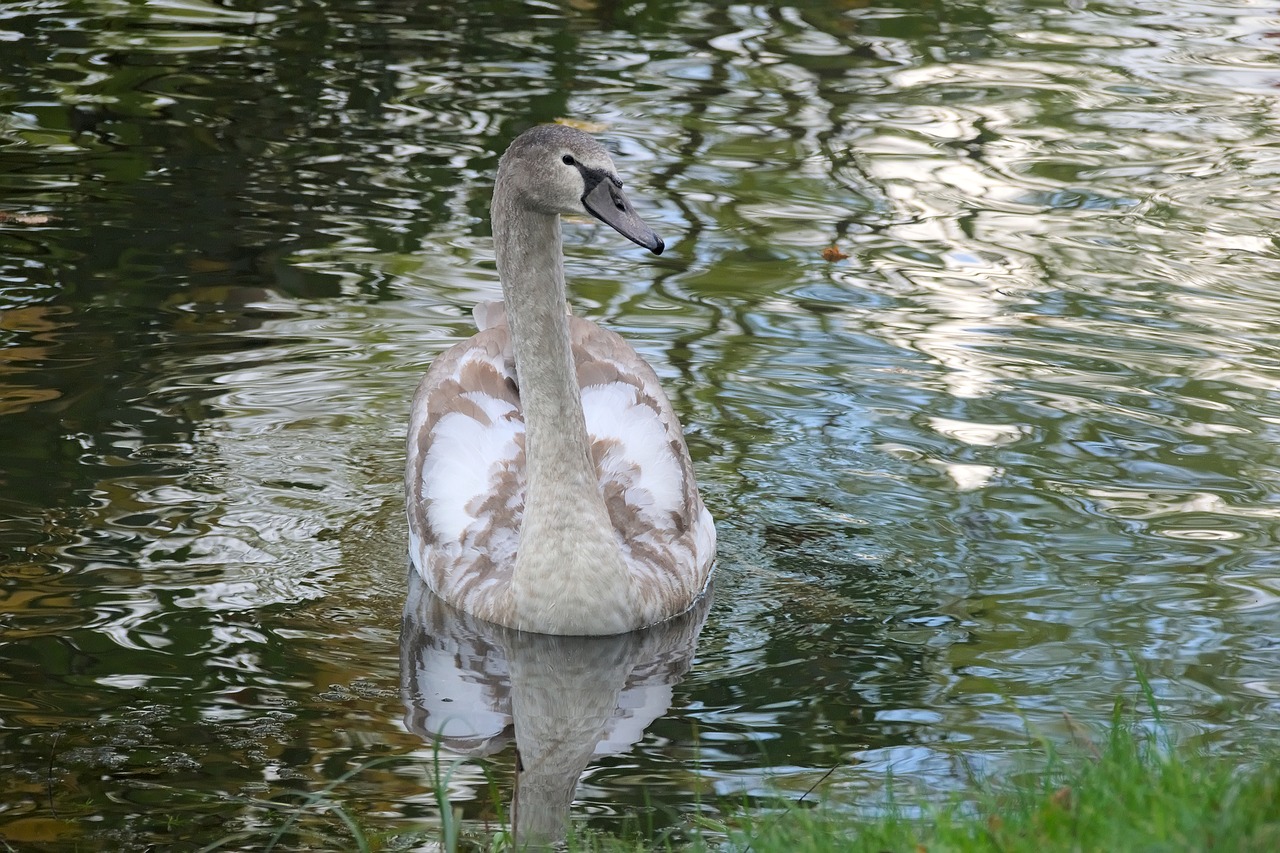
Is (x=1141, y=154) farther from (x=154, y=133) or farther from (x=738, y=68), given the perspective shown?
(x=154, y=133)

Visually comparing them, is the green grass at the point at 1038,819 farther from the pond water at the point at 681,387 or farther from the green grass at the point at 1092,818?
the pond water at the point at 681,387

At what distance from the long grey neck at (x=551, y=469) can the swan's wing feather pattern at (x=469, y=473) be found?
0.70ft

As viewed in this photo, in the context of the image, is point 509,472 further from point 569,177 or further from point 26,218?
point 26,218

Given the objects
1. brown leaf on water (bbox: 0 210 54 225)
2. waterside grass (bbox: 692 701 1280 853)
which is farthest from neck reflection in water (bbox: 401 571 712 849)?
brown leaf on water (bbox: 0 210 54 225)

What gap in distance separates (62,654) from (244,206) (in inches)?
207

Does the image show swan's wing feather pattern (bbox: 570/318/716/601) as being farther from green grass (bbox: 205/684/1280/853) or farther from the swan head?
green grass (bbox: 205/684/1280/853)

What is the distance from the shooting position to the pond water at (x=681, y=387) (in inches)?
209

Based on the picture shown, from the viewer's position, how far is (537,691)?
18.8 ft

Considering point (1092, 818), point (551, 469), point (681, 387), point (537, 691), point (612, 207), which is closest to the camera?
point (1092, 818)

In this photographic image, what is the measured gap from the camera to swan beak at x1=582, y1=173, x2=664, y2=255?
18.9 ft

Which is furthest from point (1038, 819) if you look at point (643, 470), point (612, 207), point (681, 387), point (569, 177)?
point (681, 387)

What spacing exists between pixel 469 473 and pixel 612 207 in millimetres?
1460

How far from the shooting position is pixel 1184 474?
24.1 ft

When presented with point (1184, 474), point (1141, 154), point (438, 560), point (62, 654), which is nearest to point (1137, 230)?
point (1141, 154)
